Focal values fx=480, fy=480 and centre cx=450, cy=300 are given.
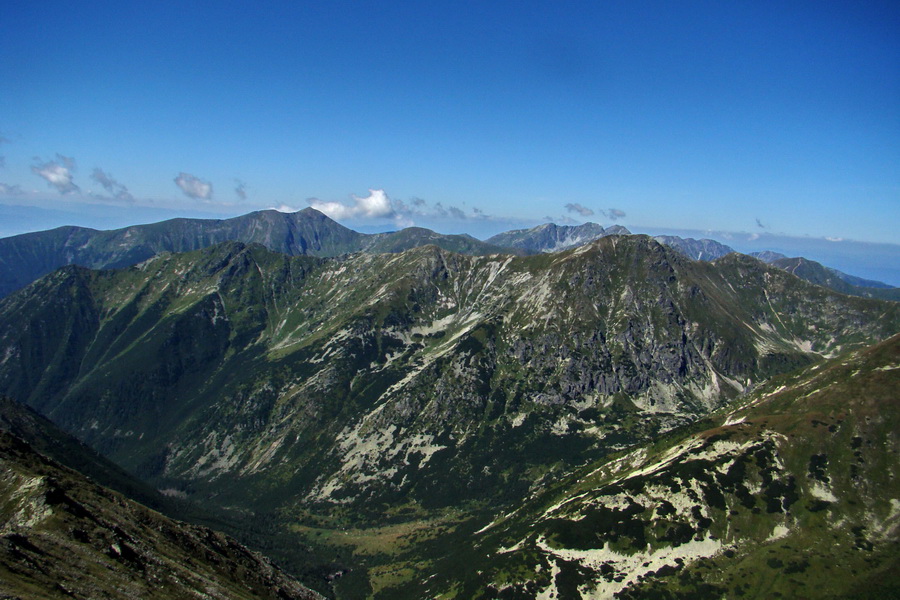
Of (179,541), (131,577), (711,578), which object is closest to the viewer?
(131,577)

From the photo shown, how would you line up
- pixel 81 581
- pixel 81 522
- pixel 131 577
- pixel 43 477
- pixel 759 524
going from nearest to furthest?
pixel 81 581, pixel 131 577, pixel 81 522, pixel 43 477, pixel 759 524

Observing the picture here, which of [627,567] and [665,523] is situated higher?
[665,523]

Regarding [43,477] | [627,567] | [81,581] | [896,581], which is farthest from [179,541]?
[896,581]

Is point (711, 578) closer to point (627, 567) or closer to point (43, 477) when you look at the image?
point (627, 567)

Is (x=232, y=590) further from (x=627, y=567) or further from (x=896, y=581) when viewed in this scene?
(x=896, y=581)

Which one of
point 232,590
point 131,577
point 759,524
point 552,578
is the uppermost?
point 131,577

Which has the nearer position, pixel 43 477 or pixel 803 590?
pixel 43 477

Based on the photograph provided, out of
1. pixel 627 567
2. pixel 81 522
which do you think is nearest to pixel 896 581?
pixel 627 567
